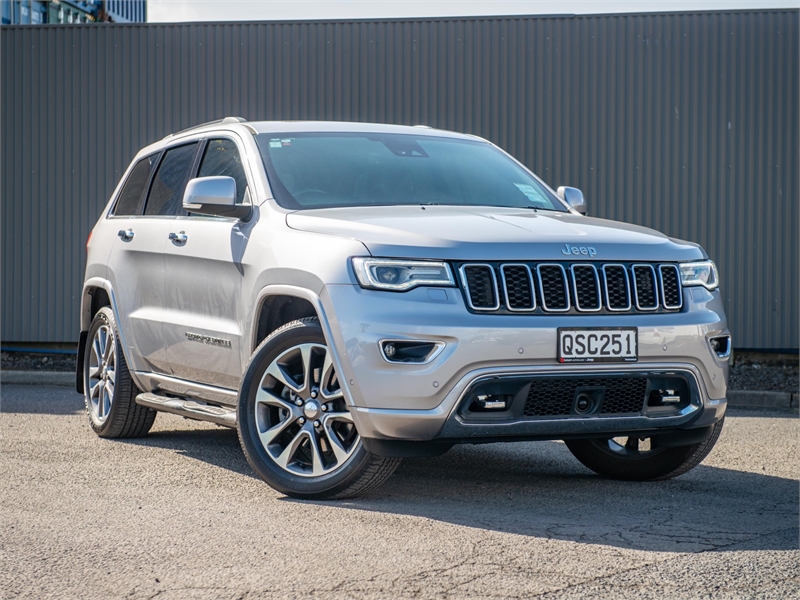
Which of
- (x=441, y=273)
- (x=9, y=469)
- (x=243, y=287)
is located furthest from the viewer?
(x=9, y=469)

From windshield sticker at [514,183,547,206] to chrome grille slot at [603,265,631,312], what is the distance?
1.32 m

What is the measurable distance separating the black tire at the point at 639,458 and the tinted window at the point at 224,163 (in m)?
2.21

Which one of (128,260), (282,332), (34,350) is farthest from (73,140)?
(282,332)

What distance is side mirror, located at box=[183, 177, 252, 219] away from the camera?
5.61 metres

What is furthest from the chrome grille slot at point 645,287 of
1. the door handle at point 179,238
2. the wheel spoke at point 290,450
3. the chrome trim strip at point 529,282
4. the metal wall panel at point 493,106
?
the metal wall panel at point 493,106

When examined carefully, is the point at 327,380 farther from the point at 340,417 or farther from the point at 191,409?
the point at 191,409

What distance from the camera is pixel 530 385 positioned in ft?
15.7

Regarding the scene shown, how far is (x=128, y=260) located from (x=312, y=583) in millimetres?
3727

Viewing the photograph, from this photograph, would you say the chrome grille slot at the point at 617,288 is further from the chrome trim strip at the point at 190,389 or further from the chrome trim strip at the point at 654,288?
the chrome trim strip at the point at 190,389

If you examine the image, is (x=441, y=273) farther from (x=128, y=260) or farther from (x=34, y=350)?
(x=34, y=350)

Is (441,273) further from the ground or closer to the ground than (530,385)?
further from the ground

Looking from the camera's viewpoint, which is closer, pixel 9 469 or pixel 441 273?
pixel 441 273

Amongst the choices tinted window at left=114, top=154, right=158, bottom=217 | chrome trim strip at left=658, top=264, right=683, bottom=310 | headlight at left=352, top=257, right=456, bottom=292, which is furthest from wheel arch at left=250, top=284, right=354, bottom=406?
tinted window at left=114, top=154, right=158, bottom=217

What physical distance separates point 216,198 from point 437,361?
1614mm
